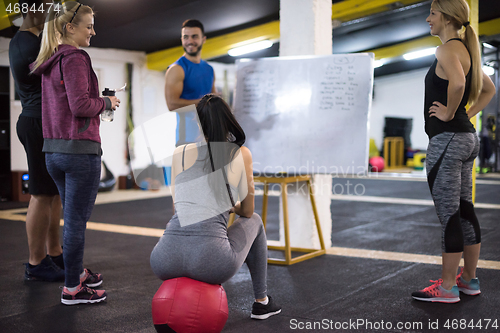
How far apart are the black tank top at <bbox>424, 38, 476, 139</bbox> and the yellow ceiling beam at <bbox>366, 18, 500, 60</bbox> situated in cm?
776

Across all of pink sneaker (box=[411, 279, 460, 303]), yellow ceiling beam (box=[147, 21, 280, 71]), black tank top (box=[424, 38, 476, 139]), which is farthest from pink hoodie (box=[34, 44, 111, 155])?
yellow ceiling beam (box=[147, 21, 280, 71])

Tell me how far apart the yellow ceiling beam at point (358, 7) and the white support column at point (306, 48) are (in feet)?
11.7

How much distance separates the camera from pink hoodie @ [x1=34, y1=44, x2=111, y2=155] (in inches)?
79.7

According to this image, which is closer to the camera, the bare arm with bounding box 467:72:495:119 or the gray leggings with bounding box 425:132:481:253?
the gray leggings with bounding box 425:132:481:253

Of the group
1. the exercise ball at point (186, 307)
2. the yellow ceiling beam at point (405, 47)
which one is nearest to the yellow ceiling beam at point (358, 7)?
the yellow ceiling beam at point (405, 47)

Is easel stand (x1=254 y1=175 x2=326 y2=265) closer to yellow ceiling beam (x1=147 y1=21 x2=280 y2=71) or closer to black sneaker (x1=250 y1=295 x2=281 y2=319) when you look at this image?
black sneaker (x1=250 y1=295 x2=281 y2=319)

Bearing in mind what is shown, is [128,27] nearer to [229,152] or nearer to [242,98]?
Answer: [242,98]

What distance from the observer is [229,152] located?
1.71m

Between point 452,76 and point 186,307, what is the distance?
4.89 feet

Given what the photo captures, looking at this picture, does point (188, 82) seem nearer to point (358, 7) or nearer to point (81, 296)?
point (81, 296)

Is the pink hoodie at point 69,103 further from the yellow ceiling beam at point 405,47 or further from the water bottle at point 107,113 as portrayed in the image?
the yellow ceiling beam at point 405,47

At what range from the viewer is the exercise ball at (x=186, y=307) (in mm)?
1554

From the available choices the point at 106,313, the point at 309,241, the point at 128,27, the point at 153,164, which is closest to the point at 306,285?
the point at 309,241

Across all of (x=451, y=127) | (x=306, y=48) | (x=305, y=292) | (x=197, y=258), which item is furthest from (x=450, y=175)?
(x=306, y=48)
